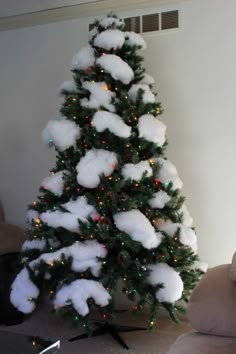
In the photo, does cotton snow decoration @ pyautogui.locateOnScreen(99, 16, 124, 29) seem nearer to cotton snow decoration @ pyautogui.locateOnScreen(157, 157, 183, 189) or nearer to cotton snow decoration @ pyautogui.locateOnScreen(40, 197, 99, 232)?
cotton snow decoration @ pyautogui.locateOnScreen(157, 157, 183, 189)

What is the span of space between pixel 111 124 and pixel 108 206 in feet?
1.57

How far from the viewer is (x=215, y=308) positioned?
1610 mm

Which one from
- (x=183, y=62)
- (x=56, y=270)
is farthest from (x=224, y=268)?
(x=183, y=62)

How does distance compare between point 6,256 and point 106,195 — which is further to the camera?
point 6,256

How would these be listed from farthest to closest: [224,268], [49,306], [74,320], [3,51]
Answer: [3,51], [49,306], [74,320], [224,268]

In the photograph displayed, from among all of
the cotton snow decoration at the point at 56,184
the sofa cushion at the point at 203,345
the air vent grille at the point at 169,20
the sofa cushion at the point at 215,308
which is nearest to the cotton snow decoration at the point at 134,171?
the cotton snow decoration at the point at 56,184

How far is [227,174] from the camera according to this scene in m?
2.87

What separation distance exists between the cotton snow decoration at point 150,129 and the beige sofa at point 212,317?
1012mm

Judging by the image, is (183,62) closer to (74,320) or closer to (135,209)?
(135,209)

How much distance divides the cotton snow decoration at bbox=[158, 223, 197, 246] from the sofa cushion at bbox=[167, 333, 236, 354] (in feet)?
2.92

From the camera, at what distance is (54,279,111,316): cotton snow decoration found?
2322 millimetres

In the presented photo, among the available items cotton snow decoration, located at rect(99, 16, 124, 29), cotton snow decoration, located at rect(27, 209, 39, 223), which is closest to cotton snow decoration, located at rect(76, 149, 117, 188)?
cotton snow decoration, located at rect(27, 209, 39, 223)

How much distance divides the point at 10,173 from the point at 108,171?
1445 mm

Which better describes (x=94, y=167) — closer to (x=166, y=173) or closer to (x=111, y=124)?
(x=111, y=124)
